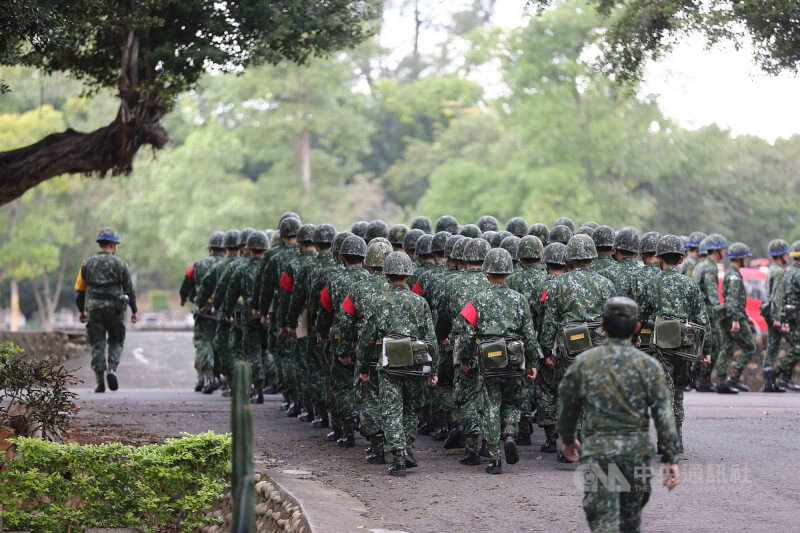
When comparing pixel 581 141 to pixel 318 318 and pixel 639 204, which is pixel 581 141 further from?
pixel 318 318

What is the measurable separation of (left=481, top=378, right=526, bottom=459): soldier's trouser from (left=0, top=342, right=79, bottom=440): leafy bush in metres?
4.24

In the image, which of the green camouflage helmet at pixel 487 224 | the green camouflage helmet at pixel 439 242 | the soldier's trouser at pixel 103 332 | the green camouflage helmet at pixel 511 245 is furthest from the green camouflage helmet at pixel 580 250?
the soldier's trouser at pixel 103 332

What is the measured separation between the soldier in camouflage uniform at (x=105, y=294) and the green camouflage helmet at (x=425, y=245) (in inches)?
217

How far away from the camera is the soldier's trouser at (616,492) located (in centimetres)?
655

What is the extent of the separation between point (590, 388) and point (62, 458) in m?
5.57

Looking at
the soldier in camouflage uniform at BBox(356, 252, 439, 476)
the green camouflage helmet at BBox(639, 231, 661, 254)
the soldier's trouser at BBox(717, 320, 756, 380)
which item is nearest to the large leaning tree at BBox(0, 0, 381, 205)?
the soldier in camouflage uniform at BBox(356, 252, 439, 476)

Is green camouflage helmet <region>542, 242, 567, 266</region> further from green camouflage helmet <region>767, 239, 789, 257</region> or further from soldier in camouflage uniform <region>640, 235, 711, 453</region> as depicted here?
green camouflage helmet <region>767, 239, 789, 257</region>

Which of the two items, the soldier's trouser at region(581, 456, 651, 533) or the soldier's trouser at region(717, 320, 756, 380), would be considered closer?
the soldier's trouser at region(581, 456, 651, 533)

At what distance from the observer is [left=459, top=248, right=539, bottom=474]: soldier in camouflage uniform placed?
10.8m

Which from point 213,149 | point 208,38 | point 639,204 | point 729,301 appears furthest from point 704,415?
point 213,149

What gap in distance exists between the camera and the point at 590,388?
677 cm

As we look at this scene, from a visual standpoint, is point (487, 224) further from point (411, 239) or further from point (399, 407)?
point (399, 407)

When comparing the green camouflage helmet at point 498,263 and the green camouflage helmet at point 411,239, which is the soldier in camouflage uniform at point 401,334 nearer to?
the green camouflage helmet at point 498,263

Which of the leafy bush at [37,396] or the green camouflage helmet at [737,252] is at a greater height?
the green camouflage helmet at [737,252]
